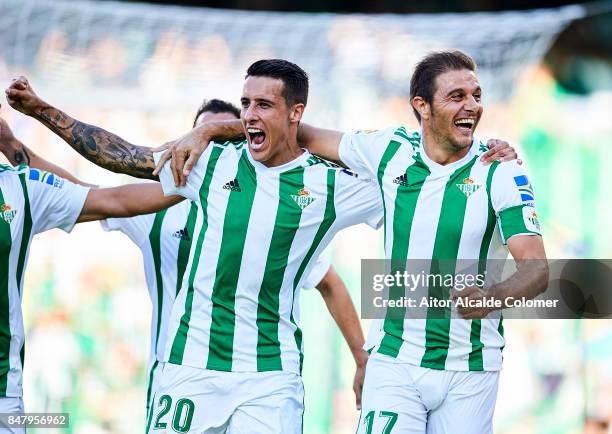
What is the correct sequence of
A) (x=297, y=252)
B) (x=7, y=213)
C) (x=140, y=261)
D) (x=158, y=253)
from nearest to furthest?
(x=7, y=213) < (x=297, y=252) < (x=158, y=253) < (x=140, y=261)

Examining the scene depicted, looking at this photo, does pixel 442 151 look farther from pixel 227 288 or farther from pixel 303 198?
pixel 227 288

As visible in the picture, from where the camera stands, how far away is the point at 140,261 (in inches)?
352

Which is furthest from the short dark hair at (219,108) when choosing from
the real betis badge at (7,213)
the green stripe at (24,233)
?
the real betis badge at (7,213)

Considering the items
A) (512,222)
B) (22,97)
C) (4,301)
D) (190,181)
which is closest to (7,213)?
(4,301)

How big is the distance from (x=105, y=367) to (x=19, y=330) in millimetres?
4037

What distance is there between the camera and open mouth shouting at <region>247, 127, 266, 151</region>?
472 cm

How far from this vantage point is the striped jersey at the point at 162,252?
545 centimetres

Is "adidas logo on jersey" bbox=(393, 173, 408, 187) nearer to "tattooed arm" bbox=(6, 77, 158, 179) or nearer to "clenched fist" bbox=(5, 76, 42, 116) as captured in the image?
"tattooed arm" bbox=(6, 77, 158, 179)

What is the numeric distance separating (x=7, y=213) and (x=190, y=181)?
2.48 feet

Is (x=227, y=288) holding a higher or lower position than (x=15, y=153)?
lower

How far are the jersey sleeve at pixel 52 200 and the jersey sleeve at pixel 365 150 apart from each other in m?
1.14

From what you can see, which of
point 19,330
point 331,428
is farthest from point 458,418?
point 331,428

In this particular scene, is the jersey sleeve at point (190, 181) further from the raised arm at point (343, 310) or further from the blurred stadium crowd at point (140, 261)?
the blurred stadium crowd at point (140, 261)

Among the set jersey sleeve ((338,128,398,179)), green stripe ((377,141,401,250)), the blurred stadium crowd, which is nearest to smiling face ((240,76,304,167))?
jersey sleeve ((338,128,398,179))
